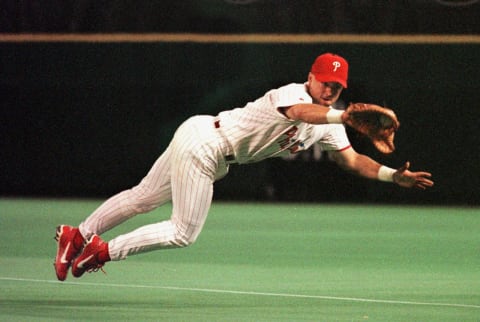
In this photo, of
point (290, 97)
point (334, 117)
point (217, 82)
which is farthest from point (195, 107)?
point (334, 117)

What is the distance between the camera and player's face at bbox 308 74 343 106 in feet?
25.0

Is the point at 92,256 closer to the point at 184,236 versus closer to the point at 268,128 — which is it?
the point at 184,236

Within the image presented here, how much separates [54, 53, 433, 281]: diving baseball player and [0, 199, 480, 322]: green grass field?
1.55ft

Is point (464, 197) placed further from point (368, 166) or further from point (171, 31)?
point (368, 166)

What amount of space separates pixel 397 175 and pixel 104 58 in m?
9.41

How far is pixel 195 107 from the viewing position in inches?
653

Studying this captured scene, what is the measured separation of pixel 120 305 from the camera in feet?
25.6

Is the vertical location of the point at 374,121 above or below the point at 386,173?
above

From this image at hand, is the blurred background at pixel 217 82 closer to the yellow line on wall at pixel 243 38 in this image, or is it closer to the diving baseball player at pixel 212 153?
the yellow line on wall at pixel 243 38

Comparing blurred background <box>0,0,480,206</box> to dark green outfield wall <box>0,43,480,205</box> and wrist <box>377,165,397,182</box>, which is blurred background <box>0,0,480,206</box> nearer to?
dark green outfield wall <box>0,43,480,205</box>

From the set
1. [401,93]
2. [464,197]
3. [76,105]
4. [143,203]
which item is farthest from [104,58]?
[143,203]

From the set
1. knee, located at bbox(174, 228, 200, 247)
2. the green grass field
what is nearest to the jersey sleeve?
knee, located at bbox(174, 228, 200, 247)

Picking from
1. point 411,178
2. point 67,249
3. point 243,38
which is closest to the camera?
point 411,178

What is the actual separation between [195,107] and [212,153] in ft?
29.0
